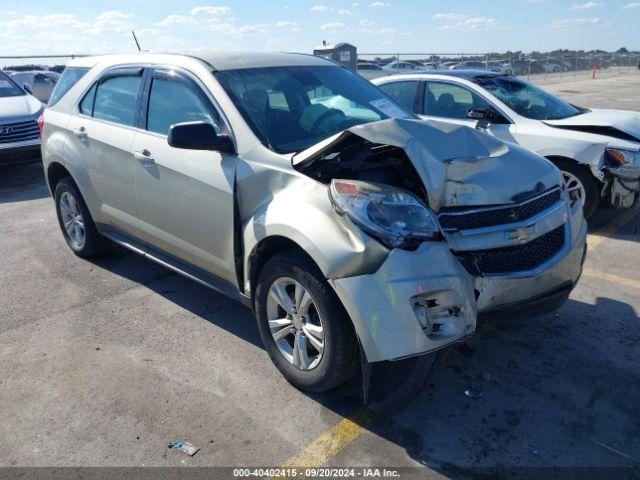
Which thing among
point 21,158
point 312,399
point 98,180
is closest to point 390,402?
point 312,399

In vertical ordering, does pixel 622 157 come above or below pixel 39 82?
above

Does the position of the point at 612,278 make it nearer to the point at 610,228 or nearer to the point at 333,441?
the point at 610,228

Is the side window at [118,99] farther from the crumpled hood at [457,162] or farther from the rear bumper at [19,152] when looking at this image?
the rear bumper at [19,152]

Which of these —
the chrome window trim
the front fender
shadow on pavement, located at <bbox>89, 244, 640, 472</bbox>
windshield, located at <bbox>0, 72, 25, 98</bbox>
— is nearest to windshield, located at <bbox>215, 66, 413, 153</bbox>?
the chrome window trim

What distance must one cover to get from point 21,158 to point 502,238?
28.1 feet

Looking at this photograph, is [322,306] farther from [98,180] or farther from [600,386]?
[98,180]

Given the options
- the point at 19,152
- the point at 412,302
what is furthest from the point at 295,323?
the point at 19,152

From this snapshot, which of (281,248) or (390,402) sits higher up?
(281,248)

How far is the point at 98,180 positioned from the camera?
4527 mm

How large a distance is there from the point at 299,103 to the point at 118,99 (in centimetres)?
163

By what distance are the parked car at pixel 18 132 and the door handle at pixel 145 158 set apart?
605 cm

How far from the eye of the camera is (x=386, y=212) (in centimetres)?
267

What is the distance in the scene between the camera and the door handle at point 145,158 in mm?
3855

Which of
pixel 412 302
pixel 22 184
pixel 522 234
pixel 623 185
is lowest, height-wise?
pixel 22 184
